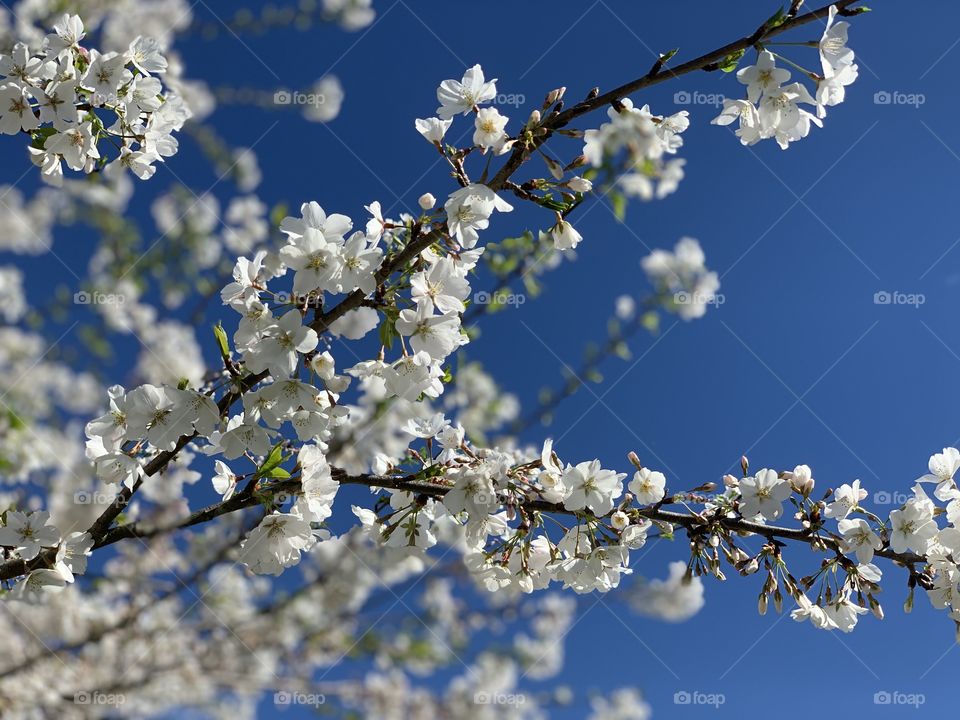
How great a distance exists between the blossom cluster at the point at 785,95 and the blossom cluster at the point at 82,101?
160 cm

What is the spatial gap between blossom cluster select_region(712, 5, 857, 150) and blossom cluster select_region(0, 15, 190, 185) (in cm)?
160

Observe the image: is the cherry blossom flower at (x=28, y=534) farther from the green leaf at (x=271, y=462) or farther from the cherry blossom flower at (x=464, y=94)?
the cherry blossom flower at (x=464, y=94)

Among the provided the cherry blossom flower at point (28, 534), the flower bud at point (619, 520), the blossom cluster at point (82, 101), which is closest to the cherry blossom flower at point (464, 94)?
the blossom cluster at point (82, 101)

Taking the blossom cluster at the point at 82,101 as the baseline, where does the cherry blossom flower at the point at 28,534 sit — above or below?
below

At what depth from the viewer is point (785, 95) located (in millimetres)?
1796

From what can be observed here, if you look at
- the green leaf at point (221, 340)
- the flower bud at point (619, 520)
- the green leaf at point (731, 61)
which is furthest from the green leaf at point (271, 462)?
the green leaf at point (731, 61)

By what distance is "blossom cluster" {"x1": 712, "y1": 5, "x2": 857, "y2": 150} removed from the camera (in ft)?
5.57

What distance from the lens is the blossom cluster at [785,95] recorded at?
170 cm

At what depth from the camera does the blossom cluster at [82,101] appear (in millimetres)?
1987

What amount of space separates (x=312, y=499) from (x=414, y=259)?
2.10 ft

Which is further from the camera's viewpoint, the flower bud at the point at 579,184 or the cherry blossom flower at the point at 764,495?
the cherry blossom flower at the point at 764,495

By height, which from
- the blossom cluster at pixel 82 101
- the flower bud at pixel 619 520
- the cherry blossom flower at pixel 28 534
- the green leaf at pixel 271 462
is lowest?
the cherry blossom flower at pixel 28 534

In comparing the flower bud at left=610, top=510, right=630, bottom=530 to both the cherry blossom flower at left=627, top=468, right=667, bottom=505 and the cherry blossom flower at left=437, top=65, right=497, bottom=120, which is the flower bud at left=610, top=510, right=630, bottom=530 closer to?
the cherry blossom flower at left=627, top=468, right=667, bottom=505

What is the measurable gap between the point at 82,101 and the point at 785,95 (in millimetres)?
1945
